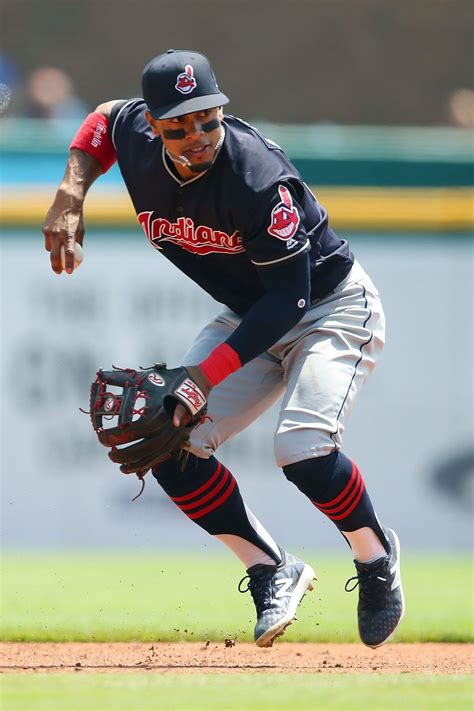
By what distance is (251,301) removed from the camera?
4.75m

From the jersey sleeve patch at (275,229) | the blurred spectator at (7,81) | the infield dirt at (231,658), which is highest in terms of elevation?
the blurred spectator at (7,81)

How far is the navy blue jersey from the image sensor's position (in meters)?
4.30

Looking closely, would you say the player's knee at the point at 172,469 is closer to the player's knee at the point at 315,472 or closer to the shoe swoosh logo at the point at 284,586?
the player's knee at the point at 315,472

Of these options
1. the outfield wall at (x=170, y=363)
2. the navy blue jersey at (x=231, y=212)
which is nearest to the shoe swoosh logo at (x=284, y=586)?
the navy blue jersey at (x=231, y=212)

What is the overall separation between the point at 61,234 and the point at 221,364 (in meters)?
0.74

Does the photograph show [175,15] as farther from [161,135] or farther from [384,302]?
A: [161,135]

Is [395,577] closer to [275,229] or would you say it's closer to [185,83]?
[275,229]

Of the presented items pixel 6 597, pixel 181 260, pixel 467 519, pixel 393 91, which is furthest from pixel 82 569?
pixel 393 91

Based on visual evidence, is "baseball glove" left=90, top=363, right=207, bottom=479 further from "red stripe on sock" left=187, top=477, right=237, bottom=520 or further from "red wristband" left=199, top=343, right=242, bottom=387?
"red stripe on sock" left=187, top=477, right=237, bottom=520

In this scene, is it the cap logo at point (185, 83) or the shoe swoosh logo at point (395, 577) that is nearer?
the cap logo at point (185, 83)

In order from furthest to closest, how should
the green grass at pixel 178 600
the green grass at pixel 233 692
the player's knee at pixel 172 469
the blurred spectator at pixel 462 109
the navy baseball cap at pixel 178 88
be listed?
the blurred spectator at pixel 462 109, the green grass at pixel 178 600, the player's knee at pixel 172 469, the navy baseball cap at pixel 178 88, the green grass at pixel 233 692

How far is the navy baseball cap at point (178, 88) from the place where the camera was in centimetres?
420

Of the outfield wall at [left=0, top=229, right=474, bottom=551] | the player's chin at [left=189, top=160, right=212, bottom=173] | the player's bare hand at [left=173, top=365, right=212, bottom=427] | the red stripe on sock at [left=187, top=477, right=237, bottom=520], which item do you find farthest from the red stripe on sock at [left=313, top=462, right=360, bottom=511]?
the outfield wall at [left=0, top=229, right=474, bottom=551]

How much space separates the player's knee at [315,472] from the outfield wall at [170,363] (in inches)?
151
